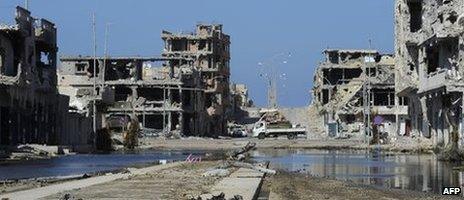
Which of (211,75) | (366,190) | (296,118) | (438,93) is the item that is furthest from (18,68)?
(296,118)

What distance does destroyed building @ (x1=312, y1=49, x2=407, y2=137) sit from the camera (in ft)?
398

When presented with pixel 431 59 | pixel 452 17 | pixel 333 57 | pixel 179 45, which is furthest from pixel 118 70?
pixel 452 17

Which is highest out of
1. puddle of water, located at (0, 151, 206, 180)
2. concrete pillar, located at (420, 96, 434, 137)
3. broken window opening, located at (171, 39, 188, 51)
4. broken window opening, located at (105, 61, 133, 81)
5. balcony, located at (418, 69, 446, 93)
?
broken window opening, located at (171, 39, 188, 51)

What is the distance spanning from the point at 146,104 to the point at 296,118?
2120 inches

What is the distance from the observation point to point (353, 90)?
130m

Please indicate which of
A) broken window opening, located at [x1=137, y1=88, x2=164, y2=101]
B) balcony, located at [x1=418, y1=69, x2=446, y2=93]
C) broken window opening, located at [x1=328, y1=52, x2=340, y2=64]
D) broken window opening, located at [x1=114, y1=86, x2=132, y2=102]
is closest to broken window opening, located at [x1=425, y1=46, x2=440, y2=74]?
balcony, located at [x1=418, y1=69, x2=446, y2=93]

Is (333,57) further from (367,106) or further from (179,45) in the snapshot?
(367,106)

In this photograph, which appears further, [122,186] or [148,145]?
[148,145]

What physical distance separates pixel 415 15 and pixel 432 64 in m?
9.16

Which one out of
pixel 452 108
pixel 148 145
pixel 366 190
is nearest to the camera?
pixel 366 190

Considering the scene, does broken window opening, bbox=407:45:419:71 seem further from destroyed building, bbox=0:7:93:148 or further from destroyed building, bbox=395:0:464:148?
destroyed building, bbox=0:7:93:148

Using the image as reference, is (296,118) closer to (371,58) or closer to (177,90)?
(371,58)

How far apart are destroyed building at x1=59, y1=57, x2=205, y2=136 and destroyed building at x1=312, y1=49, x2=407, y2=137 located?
20.2m

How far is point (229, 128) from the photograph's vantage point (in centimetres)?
16538
